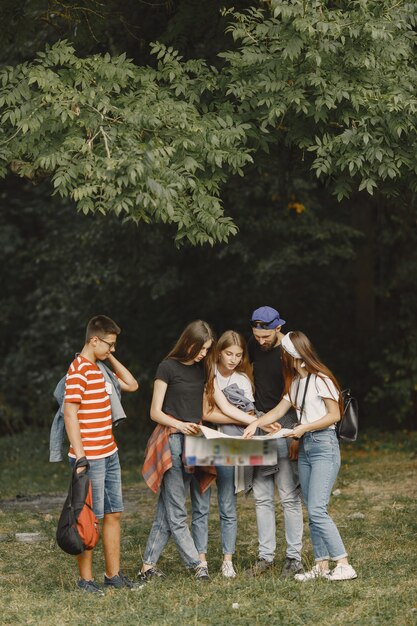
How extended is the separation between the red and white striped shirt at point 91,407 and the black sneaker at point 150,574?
0.99 metres

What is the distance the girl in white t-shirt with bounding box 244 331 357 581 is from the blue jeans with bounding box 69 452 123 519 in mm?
922

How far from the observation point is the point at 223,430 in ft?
22.7

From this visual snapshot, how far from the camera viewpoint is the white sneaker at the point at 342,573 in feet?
21.7

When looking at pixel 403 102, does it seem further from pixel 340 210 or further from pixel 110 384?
pixel 340 210

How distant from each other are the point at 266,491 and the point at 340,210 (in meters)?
9.85

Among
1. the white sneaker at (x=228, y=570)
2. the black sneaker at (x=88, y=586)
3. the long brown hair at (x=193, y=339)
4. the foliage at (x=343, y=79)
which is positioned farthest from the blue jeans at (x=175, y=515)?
the foliage at (x=343, y=79)

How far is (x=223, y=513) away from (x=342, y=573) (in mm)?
931

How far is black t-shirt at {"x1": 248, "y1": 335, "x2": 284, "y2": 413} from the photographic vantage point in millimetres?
7027

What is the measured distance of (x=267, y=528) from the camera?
7027 mm

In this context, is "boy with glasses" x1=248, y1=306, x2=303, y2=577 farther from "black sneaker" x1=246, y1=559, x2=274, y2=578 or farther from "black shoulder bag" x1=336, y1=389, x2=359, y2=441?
"black shoulder bag" x1=336, y1=389, x2=359, y2=441

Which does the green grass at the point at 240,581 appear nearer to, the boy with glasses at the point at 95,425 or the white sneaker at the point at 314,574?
the white sneaker at the point at 314,574

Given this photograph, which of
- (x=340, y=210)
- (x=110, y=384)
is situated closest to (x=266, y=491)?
(x=110, y=384)

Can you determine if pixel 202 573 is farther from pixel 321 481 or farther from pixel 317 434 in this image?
pixel 317 434

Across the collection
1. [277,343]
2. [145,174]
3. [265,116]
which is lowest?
[277,343]
